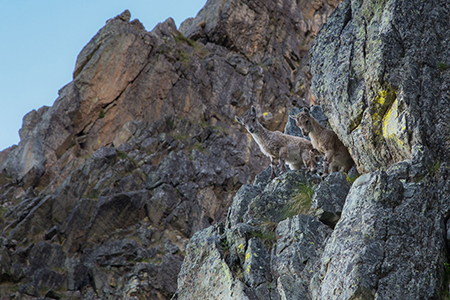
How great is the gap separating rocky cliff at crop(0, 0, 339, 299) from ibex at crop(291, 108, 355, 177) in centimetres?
2805

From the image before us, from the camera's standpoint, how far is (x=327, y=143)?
57.2 ft

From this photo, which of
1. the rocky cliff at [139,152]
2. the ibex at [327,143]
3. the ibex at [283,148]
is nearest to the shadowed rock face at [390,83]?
the ibex at [327,143]

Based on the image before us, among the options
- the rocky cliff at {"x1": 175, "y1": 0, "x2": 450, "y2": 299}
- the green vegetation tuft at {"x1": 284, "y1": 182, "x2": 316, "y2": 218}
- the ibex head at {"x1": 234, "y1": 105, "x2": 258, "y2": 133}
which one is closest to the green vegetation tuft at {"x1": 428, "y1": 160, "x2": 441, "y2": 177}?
the rocky cliff at {"x1": 175, "y1": 0, "x2": 450, "y2": 299}

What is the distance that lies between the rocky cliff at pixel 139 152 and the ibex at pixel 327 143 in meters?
28.1

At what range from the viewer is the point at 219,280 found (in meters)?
14.8

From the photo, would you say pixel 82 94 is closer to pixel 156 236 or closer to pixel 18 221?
pixel 18 221

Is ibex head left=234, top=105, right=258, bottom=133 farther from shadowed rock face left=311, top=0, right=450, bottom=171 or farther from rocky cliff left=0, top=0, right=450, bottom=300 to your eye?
shadowed rock face left=311, top=0, right=450, bottom=171

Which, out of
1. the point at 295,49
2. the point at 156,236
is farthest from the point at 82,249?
the point at 295,49

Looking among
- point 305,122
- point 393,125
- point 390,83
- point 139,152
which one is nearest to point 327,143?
point 305,122

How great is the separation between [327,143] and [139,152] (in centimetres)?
4185

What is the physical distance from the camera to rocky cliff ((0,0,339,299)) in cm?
4409

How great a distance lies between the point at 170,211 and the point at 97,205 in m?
7.93

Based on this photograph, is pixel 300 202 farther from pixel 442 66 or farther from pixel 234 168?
pixel 234 168

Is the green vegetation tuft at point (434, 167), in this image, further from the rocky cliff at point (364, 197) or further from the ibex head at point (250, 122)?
the ibex head at point (250, 122)
